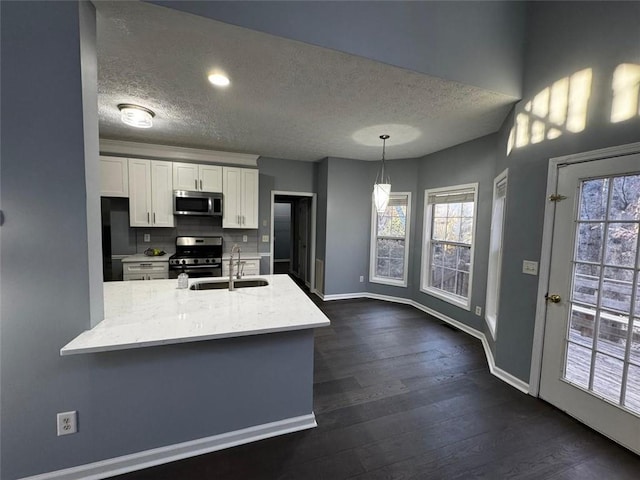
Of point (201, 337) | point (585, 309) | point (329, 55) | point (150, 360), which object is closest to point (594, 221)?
point (585, 309)

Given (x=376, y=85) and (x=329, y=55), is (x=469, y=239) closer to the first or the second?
(x=376, y=85)

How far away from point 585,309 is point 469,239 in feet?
5.95

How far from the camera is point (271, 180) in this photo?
485 cm

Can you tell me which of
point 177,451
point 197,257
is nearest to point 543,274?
point 177,451

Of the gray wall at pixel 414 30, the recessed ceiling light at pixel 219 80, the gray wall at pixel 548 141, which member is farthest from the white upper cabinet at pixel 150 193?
the gray wall at pixel 548 141

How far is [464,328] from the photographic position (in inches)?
142

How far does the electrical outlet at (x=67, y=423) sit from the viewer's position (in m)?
1.42

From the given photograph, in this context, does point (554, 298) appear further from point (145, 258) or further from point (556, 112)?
point (145, 258)

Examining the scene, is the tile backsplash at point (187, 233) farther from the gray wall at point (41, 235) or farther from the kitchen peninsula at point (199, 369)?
the gray wall at point (41, 235)

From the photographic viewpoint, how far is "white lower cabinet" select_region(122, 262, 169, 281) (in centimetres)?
372

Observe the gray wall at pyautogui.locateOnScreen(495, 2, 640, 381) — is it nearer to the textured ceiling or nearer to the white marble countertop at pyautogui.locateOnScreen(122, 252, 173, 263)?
the textured ceiling

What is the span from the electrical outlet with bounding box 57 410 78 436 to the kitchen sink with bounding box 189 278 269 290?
1.11m

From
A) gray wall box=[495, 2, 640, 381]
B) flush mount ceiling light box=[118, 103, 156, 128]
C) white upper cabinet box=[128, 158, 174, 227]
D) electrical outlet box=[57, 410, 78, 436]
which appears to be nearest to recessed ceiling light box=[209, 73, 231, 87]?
flush mount ceiling light box=[118, 103, 156, 128]

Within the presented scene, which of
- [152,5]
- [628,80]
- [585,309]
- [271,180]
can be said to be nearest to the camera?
[152,5]
